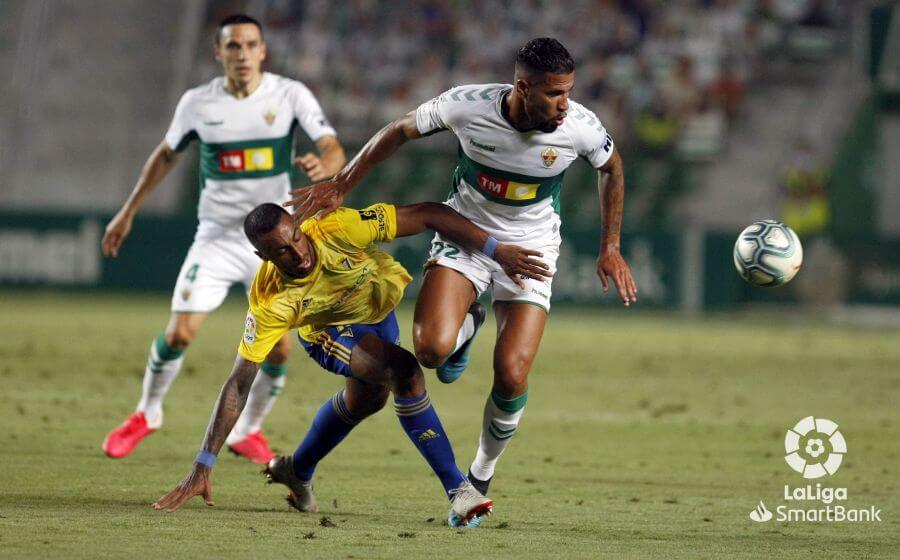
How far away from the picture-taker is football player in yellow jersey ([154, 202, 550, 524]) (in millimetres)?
5820

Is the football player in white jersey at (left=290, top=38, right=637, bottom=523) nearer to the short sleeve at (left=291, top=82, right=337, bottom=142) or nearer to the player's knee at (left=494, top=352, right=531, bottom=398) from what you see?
the player's knee at (left=494, top=352, right=531, bottom=398)

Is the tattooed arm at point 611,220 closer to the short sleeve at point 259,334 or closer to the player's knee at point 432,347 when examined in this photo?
the player's knee at point 432,347

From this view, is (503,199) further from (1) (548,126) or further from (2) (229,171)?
(2) (229,171)

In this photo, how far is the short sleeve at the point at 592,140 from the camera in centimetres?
669

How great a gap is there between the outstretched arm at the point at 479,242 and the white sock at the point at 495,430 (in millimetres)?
607

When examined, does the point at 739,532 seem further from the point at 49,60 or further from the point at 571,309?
the point at 49,60

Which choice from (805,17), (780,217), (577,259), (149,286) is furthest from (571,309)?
(805,17)

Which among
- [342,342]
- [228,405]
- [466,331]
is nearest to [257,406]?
[466,331]

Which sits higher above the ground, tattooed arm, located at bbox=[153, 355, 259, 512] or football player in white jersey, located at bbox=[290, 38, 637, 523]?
football player in white jersey, located at bbox=[290, 38, 637, 523]

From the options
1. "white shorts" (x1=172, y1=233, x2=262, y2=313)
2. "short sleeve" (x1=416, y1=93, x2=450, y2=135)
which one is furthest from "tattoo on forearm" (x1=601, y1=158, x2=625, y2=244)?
"white shorts" (x1=172, y1=233, x2=262, y2=313)

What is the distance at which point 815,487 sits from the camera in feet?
23.7

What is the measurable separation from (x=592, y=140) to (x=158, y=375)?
3204mm

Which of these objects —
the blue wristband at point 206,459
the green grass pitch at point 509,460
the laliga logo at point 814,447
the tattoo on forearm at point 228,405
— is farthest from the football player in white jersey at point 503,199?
A: the laliga logo at point 814,447

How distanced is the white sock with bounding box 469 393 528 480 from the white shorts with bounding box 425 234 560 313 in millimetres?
537
